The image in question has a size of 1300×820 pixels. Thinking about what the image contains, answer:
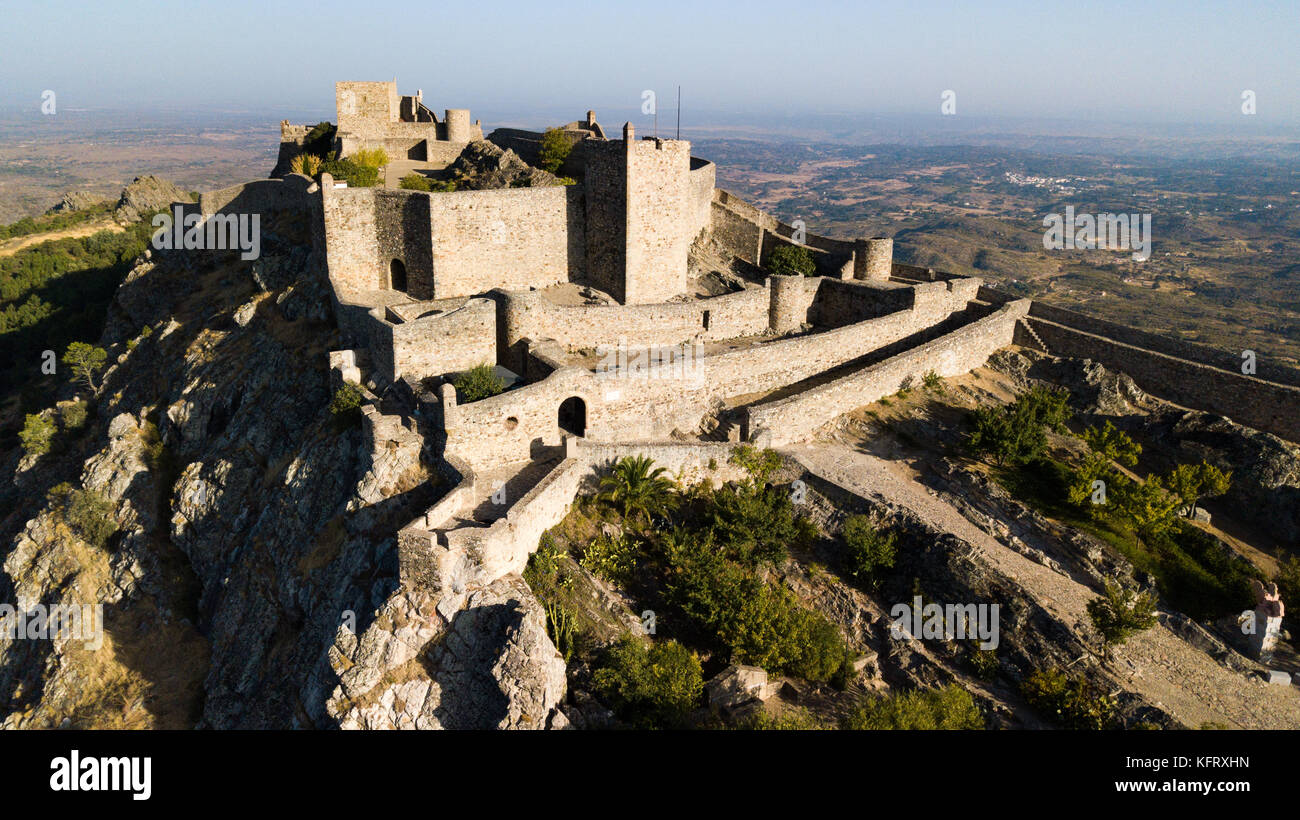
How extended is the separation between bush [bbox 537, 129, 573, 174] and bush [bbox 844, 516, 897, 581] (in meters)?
18.4

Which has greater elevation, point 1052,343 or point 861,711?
point 1052,343

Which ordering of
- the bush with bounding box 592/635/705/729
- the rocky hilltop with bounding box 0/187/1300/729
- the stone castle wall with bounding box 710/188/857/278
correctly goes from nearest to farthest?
the bush with bounding box 592/635/705/729, the rocky hilltop with bounding box 0/187/1300/729, the stone castle wall with bounding box 710/188/857/278

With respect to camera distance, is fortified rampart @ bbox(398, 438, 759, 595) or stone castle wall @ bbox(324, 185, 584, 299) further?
stone castle wall @ bbox(324, 185, 584, 299)

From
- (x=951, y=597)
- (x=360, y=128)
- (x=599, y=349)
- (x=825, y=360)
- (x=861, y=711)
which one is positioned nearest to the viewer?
(x=861, y=711)

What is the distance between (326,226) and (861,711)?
1963 centimetres

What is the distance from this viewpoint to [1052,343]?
2705 centimetres

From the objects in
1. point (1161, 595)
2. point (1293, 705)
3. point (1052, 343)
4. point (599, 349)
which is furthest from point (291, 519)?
point (1052, 343)

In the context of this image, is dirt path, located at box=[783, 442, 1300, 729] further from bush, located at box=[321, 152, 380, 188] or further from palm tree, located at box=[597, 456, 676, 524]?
bush, located at box=[321, 152, 380, 188]

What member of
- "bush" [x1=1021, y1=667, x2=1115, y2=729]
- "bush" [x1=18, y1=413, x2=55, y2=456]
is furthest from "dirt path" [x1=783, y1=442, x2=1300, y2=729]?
"bush" [x1=18, y1=413, x2=55, y2=456]

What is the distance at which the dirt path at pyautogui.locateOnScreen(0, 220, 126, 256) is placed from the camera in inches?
2112

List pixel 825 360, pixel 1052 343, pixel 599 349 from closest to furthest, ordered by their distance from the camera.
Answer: pixel 599 349
pixel 825 360
pixel 1052 343

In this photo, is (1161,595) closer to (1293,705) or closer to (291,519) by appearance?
(1293,705)

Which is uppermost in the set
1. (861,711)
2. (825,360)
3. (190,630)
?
(825,360)

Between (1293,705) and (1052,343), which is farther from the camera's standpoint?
(1052,343)
